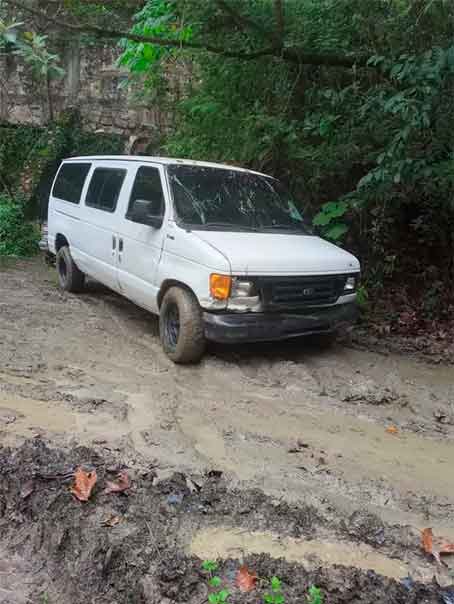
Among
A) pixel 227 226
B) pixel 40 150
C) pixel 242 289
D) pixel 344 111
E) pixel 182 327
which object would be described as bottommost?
pixel 182 327

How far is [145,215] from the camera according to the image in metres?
5.26

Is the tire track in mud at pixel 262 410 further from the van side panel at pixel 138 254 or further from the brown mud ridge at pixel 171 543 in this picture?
the van side panel at pixel 138 254

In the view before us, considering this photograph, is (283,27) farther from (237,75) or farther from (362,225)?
(362,225)

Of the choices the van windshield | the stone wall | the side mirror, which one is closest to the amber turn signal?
the van windshield

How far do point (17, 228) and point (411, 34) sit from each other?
8776 mm

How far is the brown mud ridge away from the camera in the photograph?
2.40 m

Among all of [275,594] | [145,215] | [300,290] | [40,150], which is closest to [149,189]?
[145,215]

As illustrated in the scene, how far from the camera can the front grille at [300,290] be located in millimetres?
4777

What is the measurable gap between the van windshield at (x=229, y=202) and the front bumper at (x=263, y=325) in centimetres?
97

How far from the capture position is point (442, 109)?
5.42 m

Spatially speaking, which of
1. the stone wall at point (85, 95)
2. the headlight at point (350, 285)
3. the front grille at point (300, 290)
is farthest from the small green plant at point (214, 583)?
the stone wall at point (85, 95)

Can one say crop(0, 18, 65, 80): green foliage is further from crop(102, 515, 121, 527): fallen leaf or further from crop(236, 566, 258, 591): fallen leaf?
crop(236, 566, 258, 591): fallen leaf

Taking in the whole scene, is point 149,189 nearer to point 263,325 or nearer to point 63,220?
point 263,325

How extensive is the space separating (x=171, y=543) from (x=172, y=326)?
2.78 m
